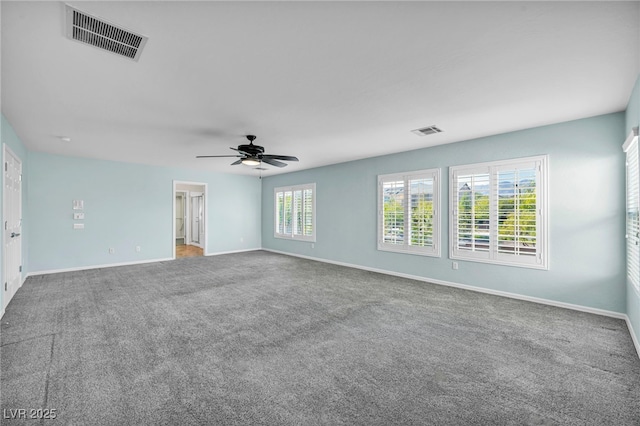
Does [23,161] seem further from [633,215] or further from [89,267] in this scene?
[633,215]

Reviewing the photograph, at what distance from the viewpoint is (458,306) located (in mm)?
4016

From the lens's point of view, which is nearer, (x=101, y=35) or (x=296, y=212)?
(x=101, y=35)

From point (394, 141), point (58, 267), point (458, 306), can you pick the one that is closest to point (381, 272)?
point (458, 306)

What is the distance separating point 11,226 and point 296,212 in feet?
18.7

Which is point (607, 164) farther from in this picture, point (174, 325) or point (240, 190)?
point (240, 190)

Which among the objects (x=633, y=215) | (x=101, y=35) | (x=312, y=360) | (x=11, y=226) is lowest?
(x=312, y=360)

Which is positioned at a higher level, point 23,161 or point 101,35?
point 101,35

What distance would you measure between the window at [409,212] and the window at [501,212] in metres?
0.37

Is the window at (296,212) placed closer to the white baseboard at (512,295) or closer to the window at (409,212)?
the white baseboard at (512,295)

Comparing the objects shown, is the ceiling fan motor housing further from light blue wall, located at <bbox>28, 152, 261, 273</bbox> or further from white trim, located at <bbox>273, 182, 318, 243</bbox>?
light blue wall, located at <bbox>28, 152, 261, 273</bbox>

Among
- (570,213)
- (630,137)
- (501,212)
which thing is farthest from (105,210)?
(630,137)

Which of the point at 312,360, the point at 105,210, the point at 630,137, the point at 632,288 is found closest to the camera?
the point at 312,360

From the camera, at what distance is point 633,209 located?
316cm

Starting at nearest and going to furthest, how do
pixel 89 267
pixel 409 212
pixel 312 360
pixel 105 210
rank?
pixel 312 360
pixel 409 212
pixel 89 267
pixel 105 210
